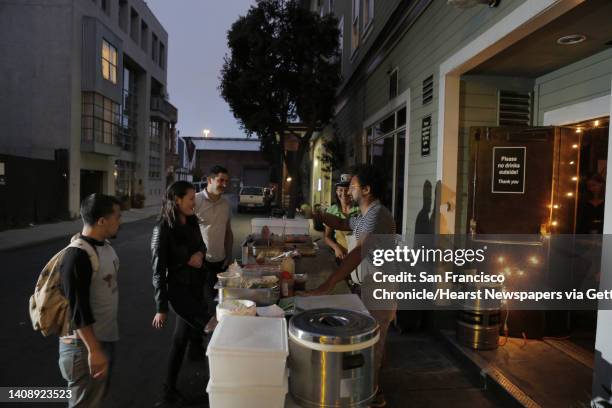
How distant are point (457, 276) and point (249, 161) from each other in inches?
1886

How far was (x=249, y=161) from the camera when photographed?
171 feet

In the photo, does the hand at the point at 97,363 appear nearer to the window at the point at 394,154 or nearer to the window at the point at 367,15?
the window at the point at 394,154

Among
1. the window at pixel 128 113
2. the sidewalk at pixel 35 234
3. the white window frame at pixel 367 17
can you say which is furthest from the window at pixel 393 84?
the window at pixel 128 113

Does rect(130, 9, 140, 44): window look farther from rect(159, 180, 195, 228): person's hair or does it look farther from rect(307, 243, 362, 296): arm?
rect(307, 243, 362, 296): arm

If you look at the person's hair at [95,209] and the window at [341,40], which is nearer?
the person's hair at [95,209]

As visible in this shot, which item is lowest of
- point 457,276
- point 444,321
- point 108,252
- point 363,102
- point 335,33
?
point 444,321

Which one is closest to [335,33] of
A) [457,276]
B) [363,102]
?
[363,102]

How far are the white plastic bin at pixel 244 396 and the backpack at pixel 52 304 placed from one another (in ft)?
3.71

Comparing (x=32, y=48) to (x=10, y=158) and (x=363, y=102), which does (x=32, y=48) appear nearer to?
(x=10, y=158)

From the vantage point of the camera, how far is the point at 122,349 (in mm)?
4996

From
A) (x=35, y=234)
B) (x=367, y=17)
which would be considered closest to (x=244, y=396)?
(x=367, y=17)

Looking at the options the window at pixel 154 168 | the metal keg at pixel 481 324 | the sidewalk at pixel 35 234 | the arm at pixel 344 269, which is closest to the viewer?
the arm at pixel 344 269

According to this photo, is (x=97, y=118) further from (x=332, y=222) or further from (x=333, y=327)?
(x=333, y=327)

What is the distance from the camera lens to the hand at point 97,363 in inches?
99.7
